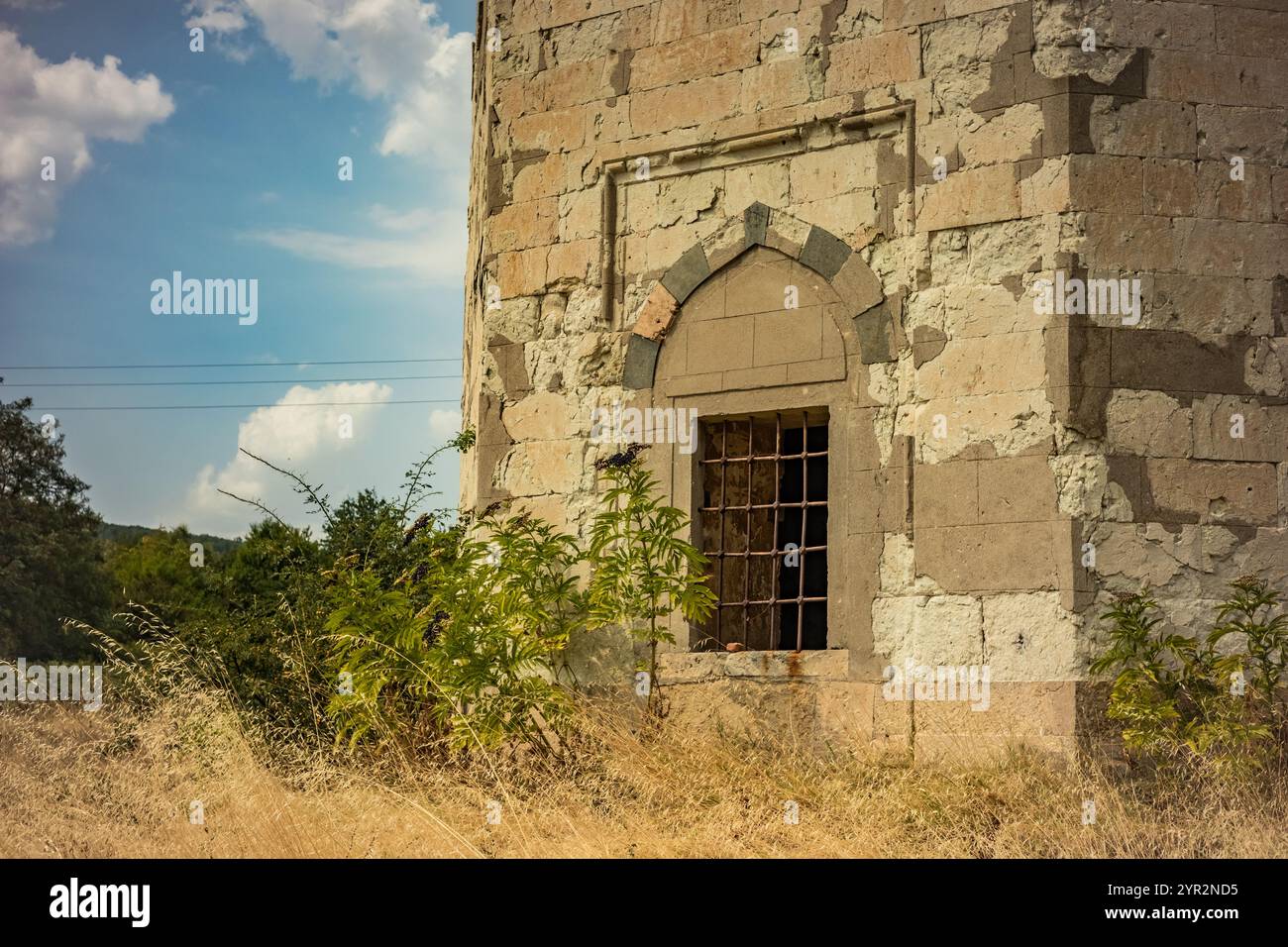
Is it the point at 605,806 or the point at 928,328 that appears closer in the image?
the point at 605,806

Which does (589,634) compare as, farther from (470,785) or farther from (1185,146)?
(1185,146)

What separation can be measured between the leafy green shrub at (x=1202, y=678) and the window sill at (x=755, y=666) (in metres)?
1.44

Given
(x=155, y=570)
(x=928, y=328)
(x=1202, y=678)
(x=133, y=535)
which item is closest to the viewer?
(x=1202, y=678)

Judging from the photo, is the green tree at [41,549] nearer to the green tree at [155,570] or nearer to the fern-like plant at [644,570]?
the green tree at [155,570]

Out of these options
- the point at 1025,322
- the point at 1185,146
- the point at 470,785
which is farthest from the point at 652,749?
the point at 1185,146

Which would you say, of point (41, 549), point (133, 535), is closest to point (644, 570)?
point (41, 549)

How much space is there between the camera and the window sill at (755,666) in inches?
292

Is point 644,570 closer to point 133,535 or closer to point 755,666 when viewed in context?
point 755,666

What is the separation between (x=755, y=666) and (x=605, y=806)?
52.0 inches

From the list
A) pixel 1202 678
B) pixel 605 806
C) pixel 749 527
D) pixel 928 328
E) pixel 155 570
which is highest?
pixel 928 328

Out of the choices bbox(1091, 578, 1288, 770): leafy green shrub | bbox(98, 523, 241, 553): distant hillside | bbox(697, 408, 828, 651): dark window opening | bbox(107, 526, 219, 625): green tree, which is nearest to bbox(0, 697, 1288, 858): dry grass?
bbox(1091, 578, 1288, 770): leafy green shrub

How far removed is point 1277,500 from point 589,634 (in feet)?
13.0

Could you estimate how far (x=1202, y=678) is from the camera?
6742mm
